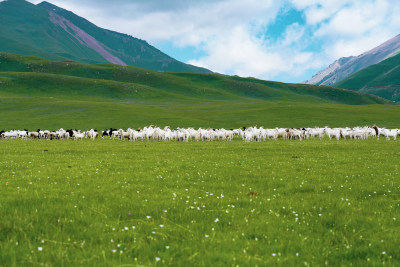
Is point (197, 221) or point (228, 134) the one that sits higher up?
point (197, 221)

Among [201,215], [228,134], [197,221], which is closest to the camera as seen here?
[197,221]

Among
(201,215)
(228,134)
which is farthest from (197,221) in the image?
(228,134)

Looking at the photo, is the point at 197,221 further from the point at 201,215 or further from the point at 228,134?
the point at 228,134

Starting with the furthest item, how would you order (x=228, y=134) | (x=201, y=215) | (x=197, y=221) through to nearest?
1. (x=228, y=134)
2. (x=201, y=215)
3. (x=197, y=221)

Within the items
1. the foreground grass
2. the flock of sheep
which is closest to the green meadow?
the foreground grass

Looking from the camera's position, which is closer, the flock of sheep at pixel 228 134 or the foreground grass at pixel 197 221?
the foreground grass at pixel 197 221

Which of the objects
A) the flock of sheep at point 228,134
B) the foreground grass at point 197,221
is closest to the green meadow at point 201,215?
the foreground grass at point 197,221

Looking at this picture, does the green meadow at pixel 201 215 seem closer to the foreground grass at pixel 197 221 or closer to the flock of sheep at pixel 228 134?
the foreground grass at pixel 197 221

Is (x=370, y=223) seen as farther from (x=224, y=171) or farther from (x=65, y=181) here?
(x=65, y=181)

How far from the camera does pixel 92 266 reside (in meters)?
5.14

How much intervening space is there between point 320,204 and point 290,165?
28.9 feet

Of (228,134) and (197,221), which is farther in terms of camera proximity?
→ (228,134)

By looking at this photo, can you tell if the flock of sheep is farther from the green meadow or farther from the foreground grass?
the foreground grass

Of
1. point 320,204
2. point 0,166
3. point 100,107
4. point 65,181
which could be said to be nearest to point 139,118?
point 100,107
